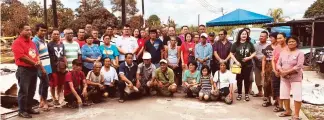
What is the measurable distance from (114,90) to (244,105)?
9.85 feet

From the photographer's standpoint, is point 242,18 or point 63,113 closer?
point 63,113

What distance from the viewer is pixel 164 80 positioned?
7.96 meters

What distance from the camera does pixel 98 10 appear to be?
29.1m

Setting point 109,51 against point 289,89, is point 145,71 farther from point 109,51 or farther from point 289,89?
point 289,89

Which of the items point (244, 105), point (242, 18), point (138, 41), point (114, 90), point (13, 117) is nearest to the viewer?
point (13, 117)

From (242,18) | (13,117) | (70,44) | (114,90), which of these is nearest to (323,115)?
(114,90)

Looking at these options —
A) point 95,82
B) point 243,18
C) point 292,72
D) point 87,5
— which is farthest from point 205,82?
point 87,5

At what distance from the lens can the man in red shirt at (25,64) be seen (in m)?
5.79

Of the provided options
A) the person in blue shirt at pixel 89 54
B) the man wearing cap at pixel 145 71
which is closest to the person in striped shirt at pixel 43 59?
the person in blue shirt at pixel 89 54

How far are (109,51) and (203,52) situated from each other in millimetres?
2284

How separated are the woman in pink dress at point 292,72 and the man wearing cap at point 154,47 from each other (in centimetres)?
326

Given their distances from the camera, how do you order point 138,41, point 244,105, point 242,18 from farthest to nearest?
point 242,18
point 138,41
point 244,105

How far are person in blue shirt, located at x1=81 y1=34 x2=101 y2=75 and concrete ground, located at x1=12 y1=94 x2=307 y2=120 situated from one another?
0.93 metres

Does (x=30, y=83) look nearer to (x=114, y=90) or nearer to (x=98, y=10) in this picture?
(x=114, y=90)
